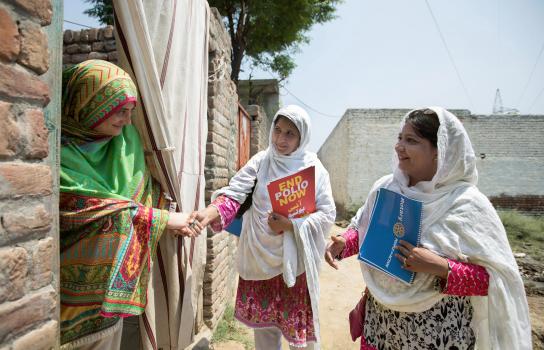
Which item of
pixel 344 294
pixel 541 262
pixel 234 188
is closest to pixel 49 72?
pixel 234 188

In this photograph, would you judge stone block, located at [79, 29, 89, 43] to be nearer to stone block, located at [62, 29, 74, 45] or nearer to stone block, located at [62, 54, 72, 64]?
stone block, located at [62, 29, 74, 45]

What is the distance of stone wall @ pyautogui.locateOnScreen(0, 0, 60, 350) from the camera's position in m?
0.76

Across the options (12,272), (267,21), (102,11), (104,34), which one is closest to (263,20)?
(267,21)

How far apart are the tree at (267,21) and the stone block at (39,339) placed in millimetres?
10697

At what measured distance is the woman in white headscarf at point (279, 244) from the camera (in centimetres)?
183

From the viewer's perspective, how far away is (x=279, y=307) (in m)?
1.92

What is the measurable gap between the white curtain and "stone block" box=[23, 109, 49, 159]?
2.21 ft

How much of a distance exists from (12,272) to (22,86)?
479 millimetres

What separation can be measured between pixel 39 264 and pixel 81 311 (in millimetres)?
520

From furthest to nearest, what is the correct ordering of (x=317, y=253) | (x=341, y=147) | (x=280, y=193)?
(x=341, y=147) → (x=317, y=253) → (x=280, y=193)

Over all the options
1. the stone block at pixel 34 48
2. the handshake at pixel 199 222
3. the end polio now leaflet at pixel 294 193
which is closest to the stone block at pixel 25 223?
the stone block at pixel 34 48

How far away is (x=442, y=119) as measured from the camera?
1.33 m

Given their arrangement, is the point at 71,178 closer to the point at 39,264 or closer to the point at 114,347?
the point at 39,264

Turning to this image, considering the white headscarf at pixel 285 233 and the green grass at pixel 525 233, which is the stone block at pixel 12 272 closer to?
the white headscarf at pixel 285 233
